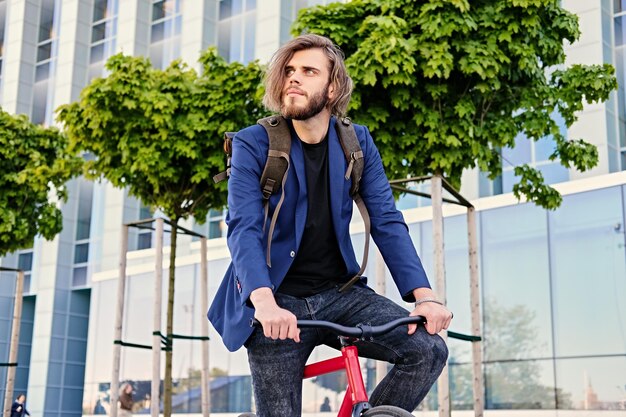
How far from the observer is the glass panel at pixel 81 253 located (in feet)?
94.0

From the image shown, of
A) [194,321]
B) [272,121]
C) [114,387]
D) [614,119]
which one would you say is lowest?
[114,387]

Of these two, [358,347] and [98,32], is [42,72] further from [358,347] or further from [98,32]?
[358,347]

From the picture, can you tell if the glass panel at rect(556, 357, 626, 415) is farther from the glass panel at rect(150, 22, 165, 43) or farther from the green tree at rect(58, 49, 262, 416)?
the glass panel at rect(150, 22, 165, 43)

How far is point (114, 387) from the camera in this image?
10.1 meters

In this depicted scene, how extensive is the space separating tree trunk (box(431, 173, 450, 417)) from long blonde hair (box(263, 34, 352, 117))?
444 centimetres

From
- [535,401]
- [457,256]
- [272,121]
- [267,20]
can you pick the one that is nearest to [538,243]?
[457,256]

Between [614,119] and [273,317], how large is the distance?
1752 cm

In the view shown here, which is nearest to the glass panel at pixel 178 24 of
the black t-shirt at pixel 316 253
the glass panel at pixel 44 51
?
the glass panel at pixel 44 51

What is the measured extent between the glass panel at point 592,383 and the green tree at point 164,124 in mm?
10227

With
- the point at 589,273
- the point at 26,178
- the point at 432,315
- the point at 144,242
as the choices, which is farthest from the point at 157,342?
the point at 144,242

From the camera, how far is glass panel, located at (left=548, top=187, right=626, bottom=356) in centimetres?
1802

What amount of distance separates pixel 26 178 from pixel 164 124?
163 inches

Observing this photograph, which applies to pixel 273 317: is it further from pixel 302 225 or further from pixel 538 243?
pixel 538 243

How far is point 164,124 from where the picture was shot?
424 inches
